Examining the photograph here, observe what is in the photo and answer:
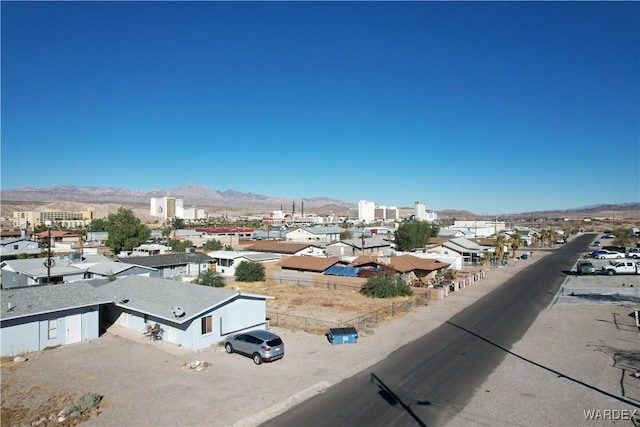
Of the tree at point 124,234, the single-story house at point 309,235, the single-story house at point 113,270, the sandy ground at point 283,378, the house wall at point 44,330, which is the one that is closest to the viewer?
the sandy ground at point 283,378

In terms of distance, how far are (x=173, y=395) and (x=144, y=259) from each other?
116 feet

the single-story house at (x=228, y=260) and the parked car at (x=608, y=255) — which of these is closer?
the single-story house at (x=228, y=260)

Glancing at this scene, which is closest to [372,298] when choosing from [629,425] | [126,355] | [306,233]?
[126,355]

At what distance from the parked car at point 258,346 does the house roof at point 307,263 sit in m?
31.2

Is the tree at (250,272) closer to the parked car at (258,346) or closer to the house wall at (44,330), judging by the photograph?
the house wall at (44,330)

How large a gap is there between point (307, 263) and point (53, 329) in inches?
1371

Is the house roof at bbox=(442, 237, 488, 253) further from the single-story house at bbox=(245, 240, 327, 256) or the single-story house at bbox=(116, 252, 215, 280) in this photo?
the single-story house at bbox=(116, 252, 215, 280)

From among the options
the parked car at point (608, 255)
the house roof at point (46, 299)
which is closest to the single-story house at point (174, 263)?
the house roof at point (46, 299)

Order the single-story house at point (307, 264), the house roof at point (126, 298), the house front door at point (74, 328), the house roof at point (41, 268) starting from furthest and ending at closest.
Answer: the single-story house at point (307, 264), the house roof at point (41, 268), the house front door at point (74, 328), the house roof at point (126, 298)

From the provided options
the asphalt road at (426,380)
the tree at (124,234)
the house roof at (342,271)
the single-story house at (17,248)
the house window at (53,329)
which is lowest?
the asphalt road at (426,380)

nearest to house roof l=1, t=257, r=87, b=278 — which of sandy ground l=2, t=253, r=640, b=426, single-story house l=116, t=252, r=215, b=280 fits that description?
single-story house l=116, t=252, r=215, b=280

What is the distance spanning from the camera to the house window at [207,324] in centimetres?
2411

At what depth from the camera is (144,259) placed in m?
49.6

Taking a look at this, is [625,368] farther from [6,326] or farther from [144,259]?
[144,259]
